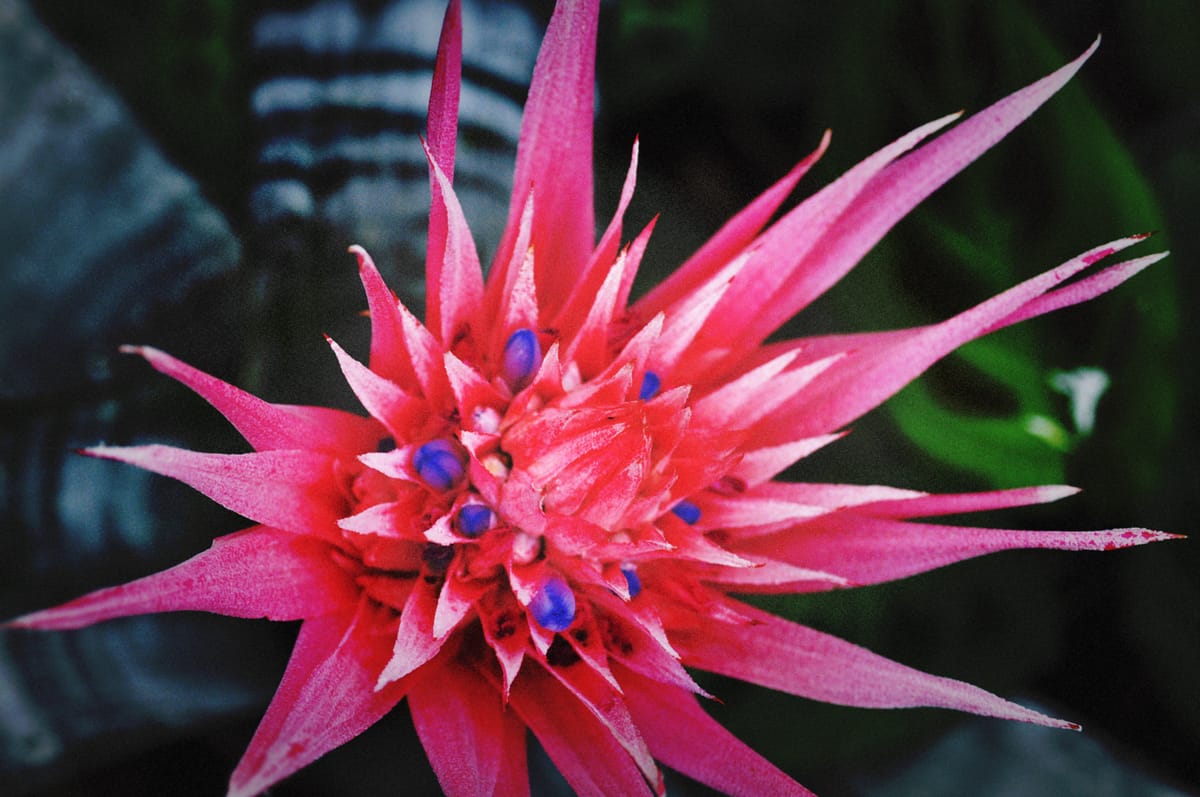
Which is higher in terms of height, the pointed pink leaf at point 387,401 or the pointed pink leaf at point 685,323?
the pointed pink leaf at point 387,401

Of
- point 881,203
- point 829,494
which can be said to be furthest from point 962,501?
point 881,203

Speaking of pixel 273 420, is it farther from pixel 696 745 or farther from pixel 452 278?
pixel 696 745

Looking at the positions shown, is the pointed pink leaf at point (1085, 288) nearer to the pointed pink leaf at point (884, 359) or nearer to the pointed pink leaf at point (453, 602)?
the pointed pink leaf at point (884, 359)

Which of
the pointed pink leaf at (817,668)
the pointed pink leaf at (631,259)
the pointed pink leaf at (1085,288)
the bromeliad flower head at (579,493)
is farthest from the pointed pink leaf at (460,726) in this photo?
the pointed pink leaf at (1085,288)

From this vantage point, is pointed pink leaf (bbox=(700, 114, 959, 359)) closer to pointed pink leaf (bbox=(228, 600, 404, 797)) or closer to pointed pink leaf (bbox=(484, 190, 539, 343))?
pointed pink leaf (bbox=(484, 190, 539, 343))

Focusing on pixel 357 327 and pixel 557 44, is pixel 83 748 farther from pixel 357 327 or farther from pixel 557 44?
pixel 557 44

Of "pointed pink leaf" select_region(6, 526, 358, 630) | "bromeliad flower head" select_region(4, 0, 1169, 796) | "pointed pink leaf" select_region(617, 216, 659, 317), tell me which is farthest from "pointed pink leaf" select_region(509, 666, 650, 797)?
"pointed pink leaf" select_region(617, 216, 659, 317)
